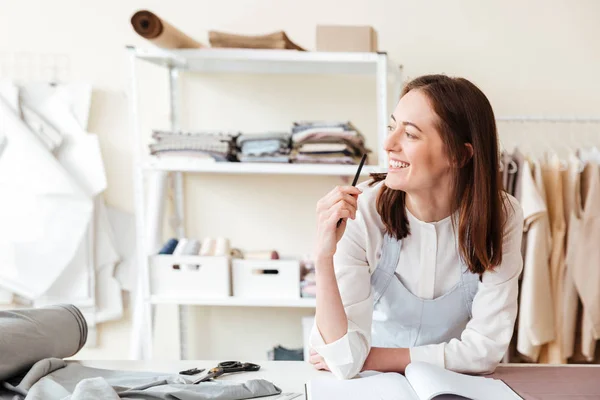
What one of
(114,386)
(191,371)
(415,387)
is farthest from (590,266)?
(114,386)

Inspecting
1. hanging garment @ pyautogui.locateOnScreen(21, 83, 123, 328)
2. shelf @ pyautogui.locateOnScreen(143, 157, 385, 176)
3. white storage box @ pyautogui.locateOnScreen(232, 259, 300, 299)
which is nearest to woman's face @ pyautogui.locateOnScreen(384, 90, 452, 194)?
shelf @ pyautogui.locateOnScreen(143, 157, 385, 176)

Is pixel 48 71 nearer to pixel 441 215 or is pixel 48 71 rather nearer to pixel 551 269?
pixel 441 215

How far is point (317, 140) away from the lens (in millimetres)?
2322

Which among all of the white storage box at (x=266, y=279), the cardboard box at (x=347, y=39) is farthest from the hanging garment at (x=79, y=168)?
the cardboard box at (x=347, y=39)

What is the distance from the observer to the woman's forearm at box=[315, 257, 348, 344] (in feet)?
4.25

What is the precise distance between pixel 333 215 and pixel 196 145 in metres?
1.15

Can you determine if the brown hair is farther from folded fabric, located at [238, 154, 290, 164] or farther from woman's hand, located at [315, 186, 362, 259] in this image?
folded fabric, located at [238, 154, 290, 164]

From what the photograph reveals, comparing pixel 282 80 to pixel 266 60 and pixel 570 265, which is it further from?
pixel 570 265

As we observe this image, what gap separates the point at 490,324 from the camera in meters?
1.35

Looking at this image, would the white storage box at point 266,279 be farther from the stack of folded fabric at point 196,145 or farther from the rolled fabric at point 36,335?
the rolled fabric at point 36,335

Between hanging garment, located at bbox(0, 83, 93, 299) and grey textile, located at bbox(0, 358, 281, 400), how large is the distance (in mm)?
1469

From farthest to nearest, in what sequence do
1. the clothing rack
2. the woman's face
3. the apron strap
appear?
the clothing rack → the apron strap → the woman's face

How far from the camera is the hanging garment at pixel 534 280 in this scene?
2281 mm

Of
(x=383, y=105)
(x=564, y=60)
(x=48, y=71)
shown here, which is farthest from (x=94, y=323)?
(x=564, y=60)
